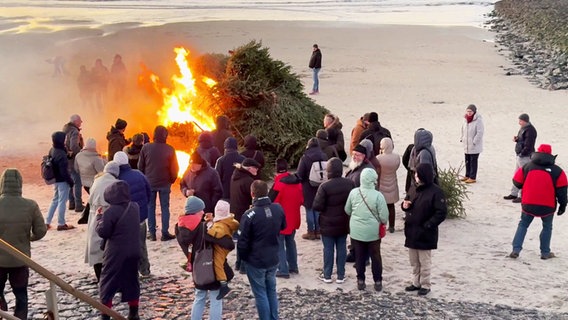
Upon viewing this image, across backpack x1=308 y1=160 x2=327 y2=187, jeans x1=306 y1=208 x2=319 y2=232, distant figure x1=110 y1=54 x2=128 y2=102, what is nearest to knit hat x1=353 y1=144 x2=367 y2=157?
backpack x1=308 y1=160 x2=327 y2=187

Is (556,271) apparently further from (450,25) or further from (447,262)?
(450,25)

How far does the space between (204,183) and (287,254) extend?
4.87 feet

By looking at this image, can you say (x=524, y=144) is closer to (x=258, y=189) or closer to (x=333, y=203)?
(x=333, y=203)

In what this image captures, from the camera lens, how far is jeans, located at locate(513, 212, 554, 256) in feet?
34.1

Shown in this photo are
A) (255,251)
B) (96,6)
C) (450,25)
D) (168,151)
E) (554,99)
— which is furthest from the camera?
(96,6)

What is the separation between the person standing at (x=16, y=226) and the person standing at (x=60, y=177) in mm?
3515

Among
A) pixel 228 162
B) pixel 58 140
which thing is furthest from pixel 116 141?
pixel 228 162

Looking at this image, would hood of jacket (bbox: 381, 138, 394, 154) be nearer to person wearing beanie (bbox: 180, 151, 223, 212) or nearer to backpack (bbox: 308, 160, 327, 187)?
backpack (bbox: 308, 160, 327, 187)

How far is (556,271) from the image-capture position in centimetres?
1009

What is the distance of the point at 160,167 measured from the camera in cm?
1110

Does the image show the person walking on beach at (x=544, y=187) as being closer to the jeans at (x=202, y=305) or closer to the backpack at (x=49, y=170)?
the jeans at (x=202, y=305)

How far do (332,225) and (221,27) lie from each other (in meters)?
37.3

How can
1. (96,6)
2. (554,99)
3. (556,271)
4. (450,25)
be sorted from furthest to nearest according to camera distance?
(96,6) → (450,25) → (554,99) → (556,271)

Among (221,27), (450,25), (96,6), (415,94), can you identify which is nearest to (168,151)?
(415,94)
